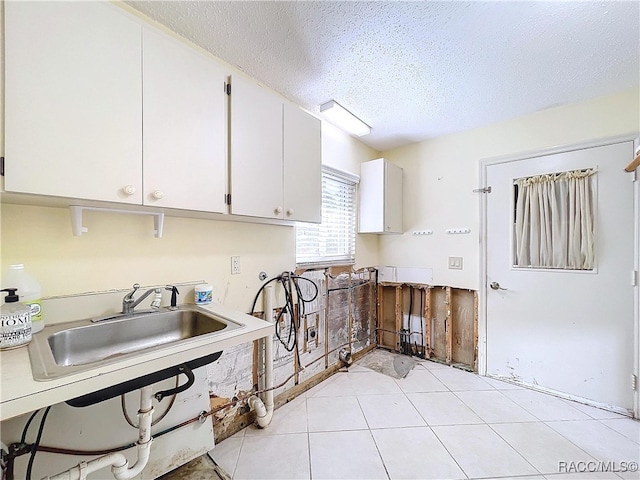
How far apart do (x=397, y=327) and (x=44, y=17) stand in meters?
3.43

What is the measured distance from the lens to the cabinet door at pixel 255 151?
58.4 inches

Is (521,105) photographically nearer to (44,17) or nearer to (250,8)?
(250,8)

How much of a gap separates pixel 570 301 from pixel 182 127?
3065 mm

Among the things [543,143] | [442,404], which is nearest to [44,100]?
[442,404]

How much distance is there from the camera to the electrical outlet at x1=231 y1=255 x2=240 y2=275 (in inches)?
73.0

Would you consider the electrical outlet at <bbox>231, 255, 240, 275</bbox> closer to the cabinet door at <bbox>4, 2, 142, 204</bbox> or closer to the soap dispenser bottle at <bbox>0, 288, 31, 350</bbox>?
the cabinet door at <bbox>4, 2, 142, 204</bbox>

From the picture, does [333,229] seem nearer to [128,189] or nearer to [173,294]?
[173,294]

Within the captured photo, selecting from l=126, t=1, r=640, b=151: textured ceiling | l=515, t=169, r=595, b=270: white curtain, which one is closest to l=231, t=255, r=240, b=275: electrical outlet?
l=126, t=1, r=640, b=151: textured ceiling

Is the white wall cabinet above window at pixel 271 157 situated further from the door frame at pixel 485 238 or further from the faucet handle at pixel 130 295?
the door frame at pixel 485 238

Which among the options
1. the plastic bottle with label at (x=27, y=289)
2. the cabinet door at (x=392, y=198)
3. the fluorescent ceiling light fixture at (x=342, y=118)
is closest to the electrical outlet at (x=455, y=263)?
the cabinet door at (x=392, y=198)

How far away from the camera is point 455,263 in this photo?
2.79 meters

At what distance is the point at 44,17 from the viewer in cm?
94

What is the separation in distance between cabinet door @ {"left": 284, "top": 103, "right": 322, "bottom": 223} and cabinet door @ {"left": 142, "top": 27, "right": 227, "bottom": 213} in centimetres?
45

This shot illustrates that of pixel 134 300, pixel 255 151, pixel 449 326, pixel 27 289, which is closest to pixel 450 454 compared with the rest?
pixel 449 326
